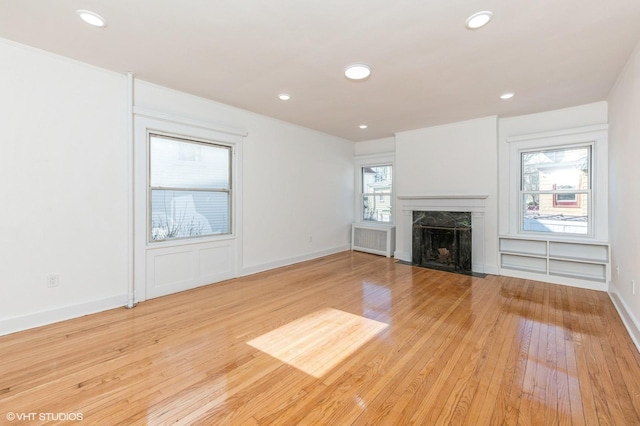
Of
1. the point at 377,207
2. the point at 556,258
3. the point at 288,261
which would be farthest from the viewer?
the point at 377,207

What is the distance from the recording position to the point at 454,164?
489 cm

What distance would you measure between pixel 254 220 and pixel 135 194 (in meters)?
1.76

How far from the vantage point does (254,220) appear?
15.1 ft

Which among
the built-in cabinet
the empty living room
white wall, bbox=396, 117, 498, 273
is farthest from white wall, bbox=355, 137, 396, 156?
the built-in cabinet

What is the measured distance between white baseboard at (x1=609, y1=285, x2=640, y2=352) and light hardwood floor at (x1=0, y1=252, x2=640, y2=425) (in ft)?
0.25

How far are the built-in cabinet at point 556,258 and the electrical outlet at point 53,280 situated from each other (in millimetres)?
5862

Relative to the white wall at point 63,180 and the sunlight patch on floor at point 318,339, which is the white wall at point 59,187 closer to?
the white wall at point 63,180

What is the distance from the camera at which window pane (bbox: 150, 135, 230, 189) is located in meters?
3.49

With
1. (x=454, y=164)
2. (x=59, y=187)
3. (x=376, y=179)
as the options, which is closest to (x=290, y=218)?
(x=376, y=179)

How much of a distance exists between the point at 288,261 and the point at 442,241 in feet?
9.18

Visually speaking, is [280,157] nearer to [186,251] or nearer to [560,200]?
[186,251]

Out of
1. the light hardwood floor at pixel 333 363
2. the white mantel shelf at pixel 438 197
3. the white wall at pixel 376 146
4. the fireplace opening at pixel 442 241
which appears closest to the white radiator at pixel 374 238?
the fireplace opening at pixel 442 241

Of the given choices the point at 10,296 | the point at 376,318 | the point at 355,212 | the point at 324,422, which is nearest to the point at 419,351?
the point at 376,318

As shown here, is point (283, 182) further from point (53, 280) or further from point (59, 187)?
point (53, 280)
